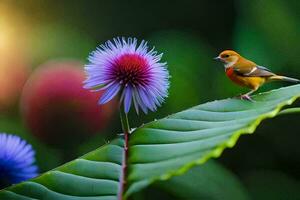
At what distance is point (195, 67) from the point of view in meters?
0.65

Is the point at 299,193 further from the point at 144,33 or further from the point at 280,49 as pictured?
the point at 144,33

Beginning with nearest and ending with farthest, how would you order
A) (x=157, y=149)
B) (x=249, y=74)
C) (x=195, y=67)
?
(x=157, y=149) < (x=249, y=74) < (x=195, y=67)

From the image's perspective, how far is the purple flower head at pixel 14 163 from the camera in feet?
1.24

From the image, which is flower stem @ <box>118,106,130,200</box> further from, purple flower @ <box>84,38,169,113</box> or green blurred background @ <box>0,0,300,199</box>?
green blurred background @ <box>0,0,300,199</box>

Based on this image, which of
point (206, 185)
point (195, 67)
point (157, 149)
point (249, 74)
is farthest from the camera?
point (195, 67)

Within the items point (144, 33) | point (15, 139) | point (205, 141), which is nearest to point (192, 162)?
point (205, 141)

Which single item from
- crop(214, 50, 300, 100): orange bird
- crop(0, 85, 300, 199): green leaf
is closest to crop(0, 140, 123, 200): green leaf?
crop(0, 85, 300, 199): green leaf

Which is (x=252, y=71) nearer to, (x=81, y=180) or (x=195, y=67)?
(x=81, y=180)

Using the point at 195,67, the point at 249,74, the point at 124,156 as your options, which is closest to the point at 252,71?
the point at 249,74

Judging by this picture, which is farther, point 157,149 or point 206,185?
point 206,185

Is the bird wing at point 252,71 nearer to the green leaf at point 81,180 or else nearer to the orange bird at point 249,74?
the orange bird at point 249,74

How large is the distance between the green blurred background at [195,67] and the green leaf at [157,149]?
0.21 meters


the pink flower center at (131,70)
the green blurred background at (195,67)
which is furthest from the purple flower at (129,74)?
the green blurred background at (195,67)

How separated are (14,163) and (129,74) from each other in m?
0.09
